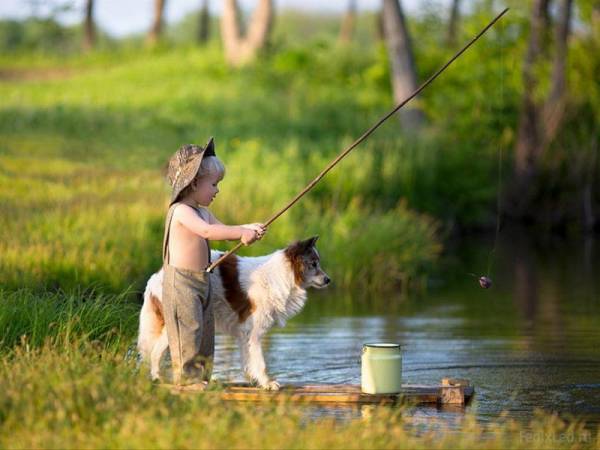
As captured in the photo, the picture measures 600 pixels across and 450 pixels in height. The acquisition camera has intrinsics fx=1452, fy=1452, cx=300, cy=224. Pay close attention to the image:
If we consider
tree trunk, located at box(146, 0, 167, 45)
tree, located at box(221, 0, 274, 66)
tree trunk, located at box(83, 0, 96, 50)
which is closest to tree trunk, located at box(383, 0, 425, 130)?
tree, located at box(221, 0, 274, 66)

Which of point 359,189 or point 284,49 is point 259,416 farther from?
point 284,49

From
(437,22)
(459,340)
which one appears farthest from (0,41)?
(459,340)

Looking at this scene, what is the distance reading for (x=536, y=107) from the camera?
1137 inches

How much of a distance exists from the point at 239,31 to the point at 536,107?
15.0m

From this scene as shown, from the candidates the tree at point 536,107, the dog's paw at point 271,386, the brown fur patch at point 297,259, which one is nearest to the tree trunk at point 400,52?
the tree at point 536,107

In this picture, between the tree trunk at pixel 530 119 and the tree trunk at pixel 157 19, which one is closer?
the tree trunk at pixel 530 119

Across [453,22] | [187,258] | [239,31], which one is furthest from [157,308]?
[453,22]

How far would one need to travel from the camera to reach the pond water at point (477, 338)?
34.5 ft

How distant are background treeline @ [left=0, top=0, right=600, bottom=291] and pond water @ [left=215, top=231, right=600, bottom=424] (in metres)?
1.26

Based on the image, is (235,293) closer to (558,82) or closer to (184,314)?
(184,314)

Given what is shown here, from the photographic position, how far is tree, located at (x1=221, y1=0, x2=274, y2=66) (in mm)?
41125

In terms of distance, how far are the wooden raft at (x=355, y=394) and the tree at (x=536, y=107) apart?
60.3 ft

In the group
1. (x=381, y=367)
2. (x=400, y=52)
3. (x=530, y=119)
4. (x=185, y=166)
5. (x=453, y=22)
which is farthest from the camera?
(x=453, y=22)

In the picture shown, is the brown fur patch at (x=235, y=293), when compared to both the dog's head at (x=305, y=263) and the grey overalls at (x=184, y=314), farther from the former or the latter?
the grey overalls at (x=184, y=314)
